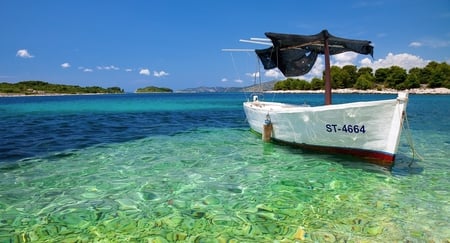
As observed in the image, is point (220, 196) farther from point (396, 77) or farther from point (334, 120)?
point (396, 77)

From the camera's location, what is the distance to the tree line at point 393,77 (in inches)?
3708

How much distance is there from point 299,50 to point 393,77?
10478 cm

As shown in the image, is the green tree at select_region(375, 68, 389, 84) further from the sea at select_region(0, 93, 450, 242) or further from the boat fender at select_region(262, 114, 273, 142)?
the boat fender at select_region(262, 114, 273, 142)

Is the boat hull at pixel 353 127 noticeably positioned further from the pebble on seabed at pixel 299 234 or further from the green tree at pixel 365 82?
the green tree at pixel 365 82

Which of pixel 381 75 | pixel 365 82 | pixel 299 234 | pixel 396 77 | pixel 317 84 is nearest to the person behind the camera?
pixel 299 234

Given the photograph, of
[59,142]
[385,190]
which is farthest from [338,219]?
[59,142]

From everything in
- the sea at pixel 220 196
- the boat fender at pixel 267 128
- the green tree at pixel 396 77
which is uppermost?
the green tree at pixel 396 77

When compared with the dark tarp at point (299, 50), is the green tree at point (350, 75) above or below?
above

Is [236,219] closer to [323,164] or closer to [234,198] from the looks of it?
[234,198]

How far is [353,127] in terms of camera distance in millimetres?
9266

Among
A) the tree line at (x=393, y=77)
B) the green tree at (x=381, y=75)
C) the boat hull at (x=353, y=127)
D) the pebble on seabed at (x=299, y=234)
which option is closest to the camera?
the pebble on seabed at (x=299, y=234)

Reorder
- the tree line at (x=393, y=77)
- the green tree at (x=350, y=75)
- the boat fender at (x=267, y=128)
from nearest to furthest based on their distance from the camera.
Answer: the boat fender at (x=267, y=128) < the tree line at (x=393, y=77) < the green tree at (x=350, y=75)

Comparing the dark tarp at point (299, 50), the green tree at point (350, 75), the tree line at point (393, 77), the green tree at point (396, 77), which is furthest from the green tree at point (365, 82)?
the dark tarp at point (299, 50)

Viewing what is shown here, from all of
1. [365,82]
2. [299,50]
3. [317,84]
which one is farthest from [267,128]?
[317,84]
